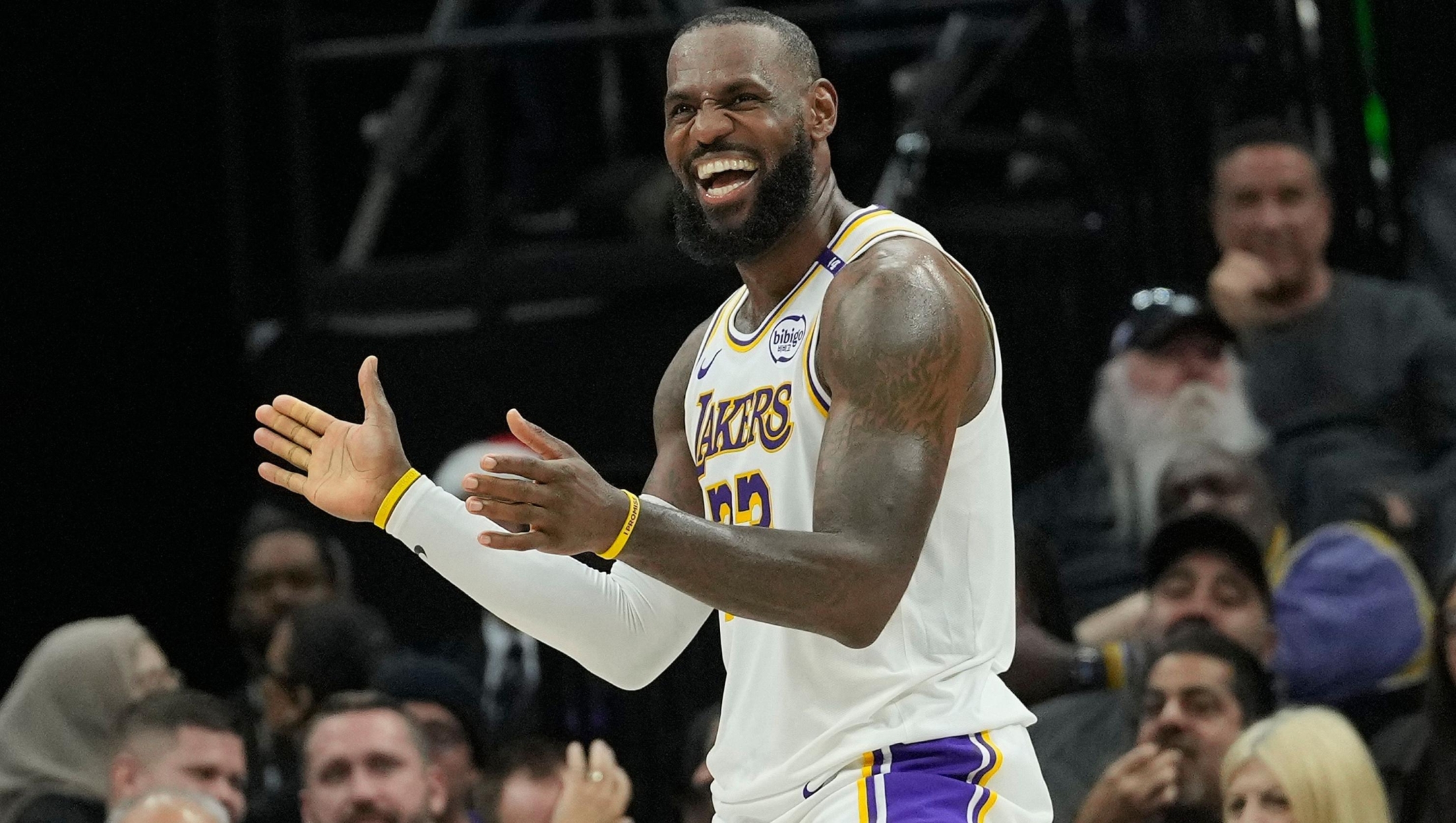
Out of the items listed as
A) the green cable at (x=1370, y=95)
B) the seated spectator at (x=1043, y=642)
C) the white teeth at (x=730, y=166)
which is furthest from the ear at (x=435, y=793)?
the green cable at (x=1370, y=95)

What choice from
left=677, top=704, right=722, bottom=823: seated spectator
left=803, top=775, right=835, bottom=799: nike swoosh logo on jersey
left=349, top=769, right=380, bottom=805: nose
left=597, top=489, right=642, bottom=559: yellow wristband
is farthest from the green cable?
left=597, top=489, right=642, bottom=559: yellow wristband

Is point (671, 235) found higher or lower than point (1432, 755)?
higher

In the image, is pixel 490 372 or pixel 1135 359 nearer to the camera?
pixel 1135 359

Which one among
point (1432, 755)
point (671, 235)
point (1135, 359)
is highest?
point (671, 235)

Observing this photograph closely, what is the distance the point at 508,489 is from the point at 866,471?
0.57m

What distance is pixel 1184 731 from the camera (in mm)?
5363

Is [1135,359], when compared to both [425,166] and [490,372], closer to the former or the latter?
[490,372]

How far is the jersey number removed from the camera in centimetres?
341

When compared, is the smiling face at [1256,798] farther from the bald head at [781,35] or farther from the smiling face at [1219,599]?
the bald head at [781,35]

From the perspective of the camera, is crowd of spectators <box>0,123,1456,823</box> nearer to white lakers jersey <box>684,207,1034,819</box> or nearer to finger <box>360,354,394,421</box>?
white lakers jersey <box>684,207,1034,819</box>

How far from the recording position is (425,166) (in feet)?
28.4

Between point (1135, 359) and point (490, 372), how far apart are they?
237cm

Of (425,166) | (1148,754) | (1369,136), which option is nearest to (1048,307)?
(1369,136)

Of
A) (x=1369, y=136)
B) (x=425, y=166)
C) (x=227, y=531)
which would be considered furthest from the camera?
(x=425, y=166)
